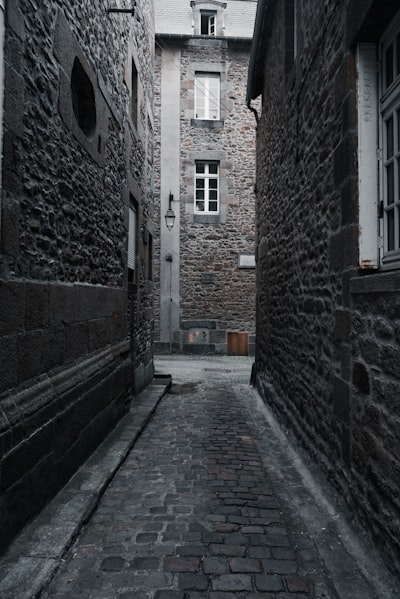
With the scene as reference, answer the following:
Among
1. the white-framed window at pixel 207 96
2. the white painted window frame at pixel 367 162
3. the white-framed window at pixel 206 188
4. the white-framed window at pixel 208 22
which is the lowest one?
the white painted window frame at pixel 367 162

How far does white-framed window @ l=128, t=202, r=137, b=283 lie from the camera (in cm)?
702

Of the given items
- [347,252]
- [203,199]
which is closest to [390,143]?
[347,252]

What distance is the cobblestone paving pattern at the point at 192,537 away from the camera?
2383mm

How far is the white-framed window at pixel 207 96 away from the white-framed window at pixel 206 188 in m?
1.66

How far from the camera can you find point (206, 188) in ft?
46.1

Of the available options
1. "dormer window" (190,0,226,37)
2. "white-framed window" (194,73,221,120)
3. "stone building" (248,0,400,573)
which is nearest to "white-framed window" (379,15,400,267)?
"stone building" (248,0,400,573)

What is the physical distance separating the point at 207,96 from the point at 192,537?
46.4ft

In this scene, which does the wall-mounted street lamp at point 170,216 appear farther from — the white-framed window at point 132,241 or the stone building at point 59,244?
the stone building at point 59,244

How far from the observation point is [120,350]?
564cm

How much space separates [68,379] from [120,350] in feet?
6.47

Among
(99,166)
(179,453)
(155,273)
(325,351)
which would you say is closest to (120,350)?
(179,453)

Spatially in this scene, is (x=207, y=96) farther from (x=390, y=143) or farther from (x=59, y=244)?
(x=390, y=143)

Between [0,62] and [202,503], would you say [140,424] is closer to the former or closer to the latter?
[202,503]

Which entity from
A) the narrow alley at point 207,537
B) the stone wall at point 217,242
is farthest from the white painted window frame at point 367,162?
the stone wall at point 217,242
